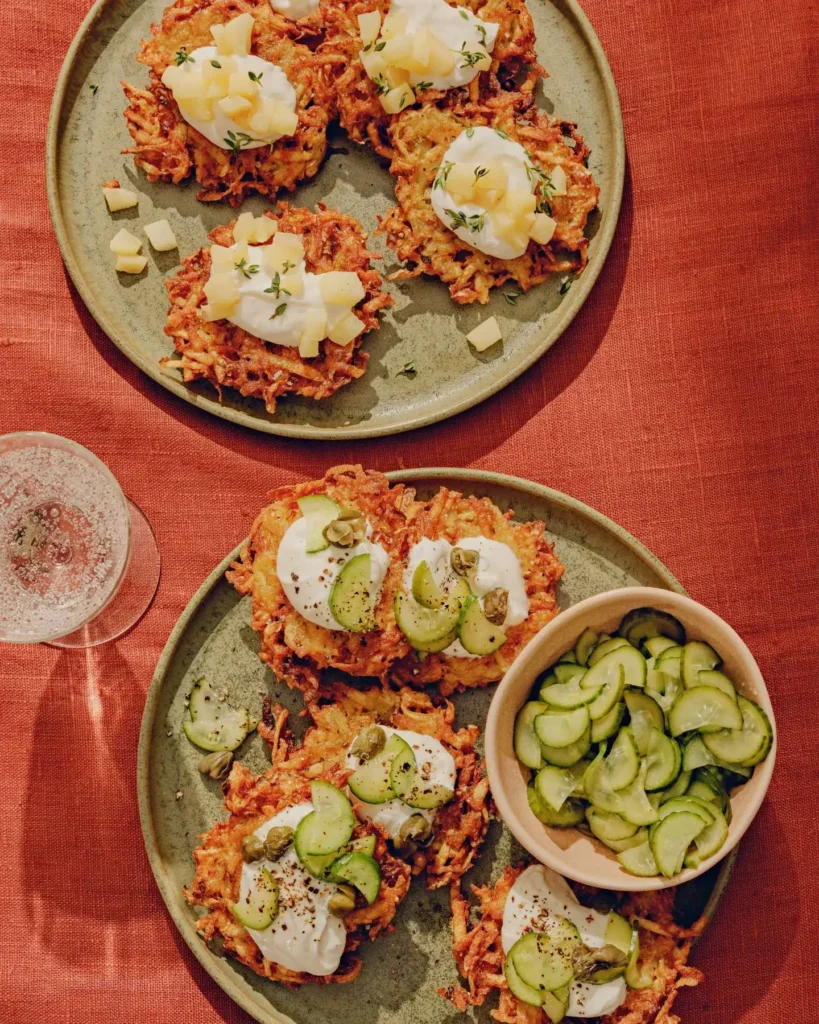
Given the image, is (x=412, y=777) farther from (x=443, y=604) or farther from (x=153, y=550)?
(x=153, y=550)

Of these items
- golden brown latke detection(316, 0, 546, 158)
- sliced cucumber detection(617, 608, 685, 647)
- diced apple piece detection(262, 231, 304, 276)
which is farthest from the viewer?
golden brown latke detection(316, 0, 546, 158)

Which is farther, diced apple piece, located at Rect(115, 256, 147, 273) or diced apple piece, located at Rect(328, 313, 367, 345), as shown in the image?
diced apple piece, located at Rect(115, 256, 147, 273)

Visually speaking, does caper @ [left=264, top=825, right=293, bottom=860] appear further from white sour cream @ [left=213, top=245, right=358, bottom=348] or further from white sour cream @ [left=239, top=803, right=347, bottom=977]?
white sour cream @ [left=213, top=245, right=358, bottom=348]

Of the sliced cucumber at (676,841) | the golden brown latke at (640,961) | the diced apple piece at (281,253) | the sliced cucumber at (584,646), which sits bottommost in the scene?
the golden brown latke at (640,961)

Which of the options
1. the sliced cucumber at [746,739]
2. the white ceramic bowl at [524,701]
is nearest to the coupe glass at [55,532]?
the white ceramic bowl at [524,701]

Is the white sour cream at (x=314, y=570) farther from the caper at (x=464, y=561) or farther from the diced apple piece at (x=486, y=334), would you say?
the diced apple piece at (x=486, y=334)

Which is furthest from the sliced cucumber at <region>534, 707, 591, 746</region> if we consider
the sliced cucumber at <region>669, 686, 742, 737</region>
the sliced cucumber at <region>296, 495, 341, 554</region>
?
the sliced cucumber at <region>296, 495, 341, 554</region>
